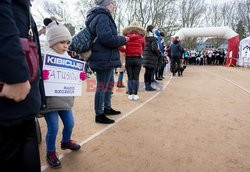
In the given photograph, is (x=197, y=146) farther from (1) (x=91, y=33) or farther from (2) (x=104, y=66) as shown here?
(1) (x=91, y=33)

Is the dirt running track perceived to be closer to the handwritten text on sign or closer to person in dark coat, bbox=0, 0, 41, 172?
the handwritten text on sign

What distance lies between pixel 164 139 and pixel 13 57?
8.92 ft

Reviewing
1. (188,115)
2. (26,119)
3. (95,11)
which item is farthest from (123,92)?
(26,119)

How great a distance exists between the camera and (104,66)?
385 cm

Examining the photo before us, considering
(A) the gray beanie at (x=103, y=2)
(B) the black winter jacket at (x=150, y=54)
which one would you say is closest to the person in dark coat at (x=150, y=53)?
(B) the black winter jacket at (x=150, y=54)

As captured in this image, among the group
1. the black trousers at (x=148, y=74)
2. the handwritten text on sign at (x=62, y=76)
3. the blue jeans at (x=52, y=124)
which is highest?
the handwritten text on sign at (x=62, y=76)

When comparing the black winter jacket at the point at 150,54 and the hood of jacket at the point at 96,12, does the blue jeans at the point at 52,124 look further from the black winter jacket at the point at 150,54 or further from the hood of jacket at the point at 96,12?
the black winter jacket at the point at 150,54

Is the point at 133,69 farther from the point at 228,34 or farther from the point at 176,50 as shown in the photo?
the point at 228,34

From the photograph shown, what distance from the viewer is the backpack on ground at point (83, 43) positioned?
3.63 m

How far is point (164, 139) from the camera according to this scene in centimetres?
348

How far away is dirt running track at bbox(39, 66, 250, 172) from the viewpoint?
274cm

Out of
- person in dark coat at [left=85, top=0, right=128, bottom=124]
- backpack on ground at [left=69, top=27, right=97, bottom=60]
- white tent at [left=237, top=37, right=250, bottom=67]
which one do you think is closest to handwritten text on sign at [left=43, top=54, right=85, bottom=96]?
backpack on ground at [left=69, top=27, right=97, bottom=60]

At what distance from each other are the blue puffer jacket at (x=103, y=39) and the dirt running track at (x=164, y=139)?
1.08 metres

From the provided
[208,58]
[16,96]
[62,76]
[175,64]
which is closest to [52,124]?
[62,76]
